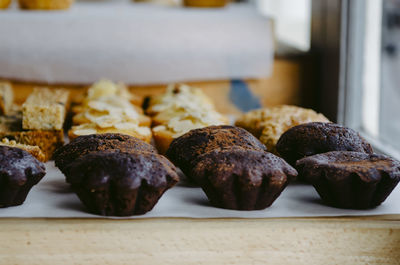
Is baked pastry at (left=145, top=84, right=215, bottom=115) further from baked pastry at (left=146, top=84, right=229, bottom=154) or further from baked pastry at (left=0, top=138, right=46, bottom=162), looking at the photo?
baked pastry at (left=0, top=138, right=46, bottom=162)

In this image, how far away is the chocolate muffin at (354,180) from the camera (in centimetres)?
89

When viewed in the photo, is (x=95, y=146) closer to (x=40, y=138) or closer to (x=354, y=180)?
(x=40, y=138)

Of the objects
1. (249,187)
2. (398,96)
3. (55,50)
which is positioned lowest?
(398,96)

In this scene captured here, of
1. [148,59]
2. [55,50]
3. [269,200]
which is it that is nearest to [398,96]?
[148,59]

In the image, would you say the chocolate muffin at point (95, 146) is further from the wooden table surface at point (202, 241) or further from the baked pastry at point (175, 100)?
the baked pastry at point (175, 100)

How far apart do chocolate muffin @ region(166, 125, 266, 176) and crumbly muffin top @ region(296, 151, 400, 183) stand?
153 millimetres

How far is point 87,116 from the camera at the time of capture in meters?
1.45

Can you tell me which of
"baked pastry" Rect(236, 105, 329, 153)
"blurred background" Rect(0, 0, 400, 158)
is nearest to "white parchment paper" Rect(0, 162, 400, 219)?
"baked pastry" Rect(236, 105, 329, 153)

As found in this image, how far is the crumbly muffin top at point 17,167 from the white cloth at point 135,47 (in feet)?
3.89

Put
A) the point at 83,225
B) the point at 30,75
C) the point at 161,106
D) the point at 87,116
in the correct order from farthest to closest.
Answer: the point at 30,75
the point at 161,106
the point at 87,116
the point at 83,225

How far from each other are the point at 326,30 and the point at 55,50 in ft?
3.49

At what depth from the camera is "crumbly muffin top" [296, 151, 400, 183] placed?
2.95ft

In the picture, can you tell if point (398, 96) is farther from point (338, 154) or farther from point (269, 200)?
point (269, 200)

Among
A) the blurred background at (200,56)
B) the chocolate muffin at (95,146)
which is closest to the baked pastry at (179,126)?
the chocolate muffin at (95,146)
